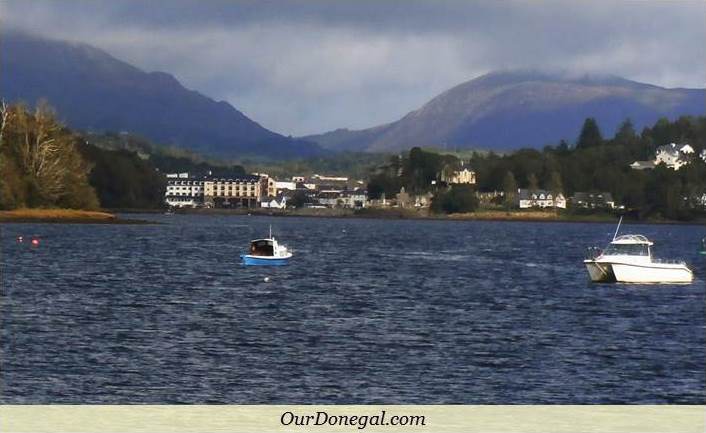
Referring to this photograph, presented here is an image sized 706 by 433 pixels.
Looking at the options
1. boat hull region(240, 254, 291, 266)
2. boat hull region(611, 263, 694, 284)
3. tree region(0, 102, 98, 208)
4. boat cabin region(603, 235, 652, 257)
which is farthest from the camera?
tree region(0, 102, 98, 208)

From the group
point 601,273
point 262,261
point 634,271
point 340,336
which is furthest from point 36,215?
point 340,336

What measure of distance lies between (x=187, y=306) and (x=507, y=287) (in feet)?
86.1

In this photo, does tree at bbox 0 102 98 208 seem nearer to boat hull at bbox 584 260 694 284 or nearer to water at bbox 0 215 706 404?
water at bbox 0 215 706 404

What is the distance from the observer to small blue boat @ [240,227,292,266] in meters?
104

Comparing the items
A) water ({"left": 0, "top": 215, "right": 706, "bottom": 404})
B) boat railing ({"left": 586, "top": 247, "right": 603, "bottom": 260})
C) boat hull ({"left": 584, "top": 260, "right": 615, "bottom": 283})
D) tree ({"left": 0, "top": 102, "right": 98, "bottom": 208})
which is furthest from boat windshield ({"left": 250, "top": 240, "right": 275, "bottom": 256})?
Answer: tree ({"left": 0, "top": 102, "right": 98, "bottom": 208})

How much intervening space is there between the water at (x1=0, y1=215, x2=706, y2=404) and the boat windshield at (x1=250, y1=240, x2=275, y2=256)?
19.7 ft

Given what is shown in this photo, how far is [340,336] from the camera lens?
50.8 meters

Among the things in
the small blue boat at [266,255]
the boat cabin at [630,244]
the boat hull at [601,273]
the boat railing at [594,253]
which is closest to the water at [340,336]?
the boat hull at [601,273]

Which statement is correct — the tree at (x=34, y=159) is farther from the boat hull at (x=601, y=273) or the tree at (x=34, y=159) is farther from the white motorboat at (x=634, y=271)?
the white motorboat at (x=634, y=271)

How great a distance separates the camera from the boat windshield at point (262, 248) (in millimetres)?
105812

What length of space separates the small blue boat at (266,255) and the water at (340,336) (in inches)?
148
